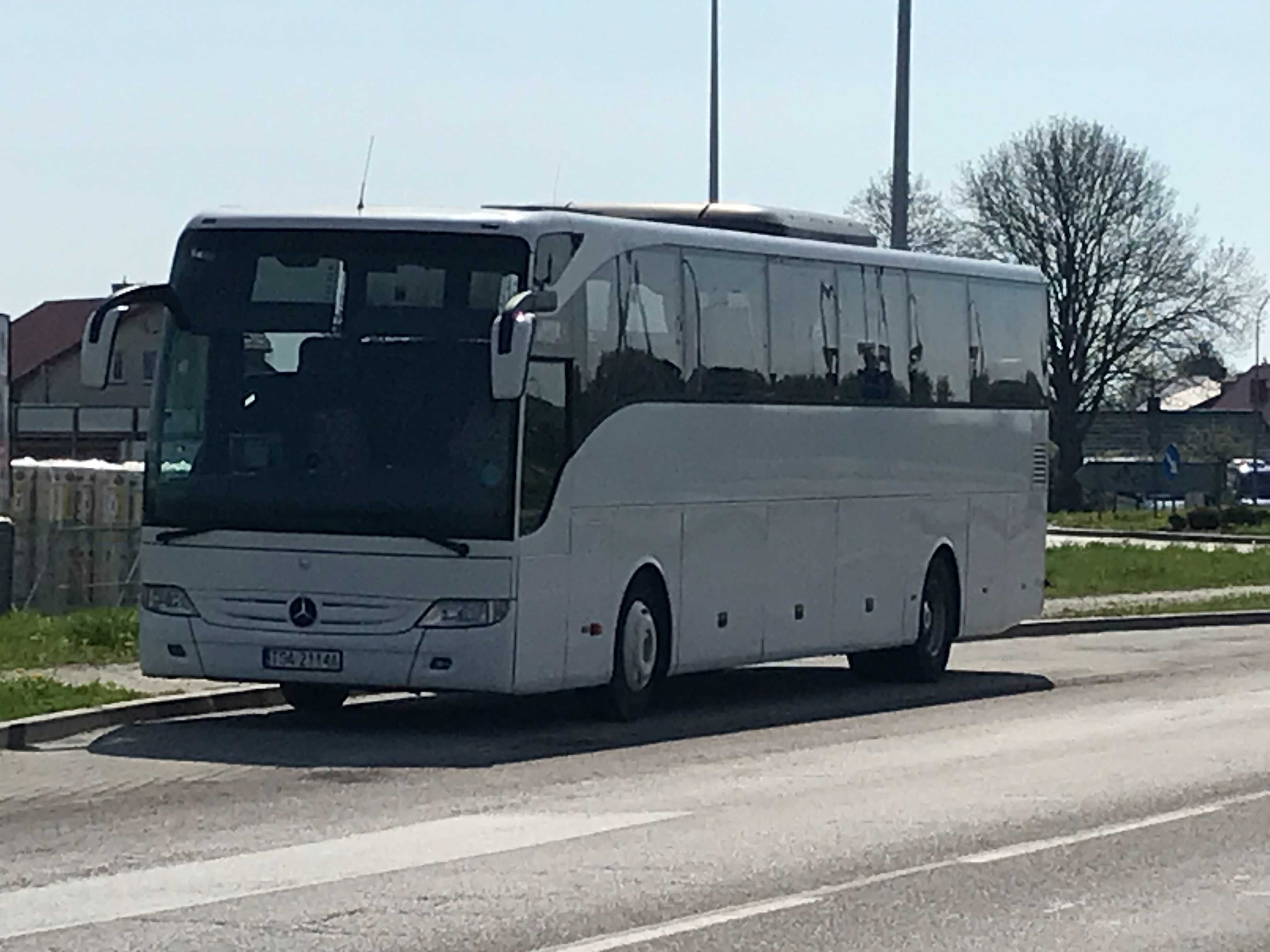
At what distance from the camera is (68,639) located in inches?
834

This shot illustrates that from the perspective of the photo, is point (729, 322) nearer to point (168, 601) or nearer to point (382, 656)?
point (382, 656)

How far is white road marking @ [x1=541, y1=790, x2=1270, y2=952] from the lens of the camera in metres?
9.19

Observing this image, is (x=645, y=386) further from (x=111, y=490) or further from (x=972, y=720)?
(x=111, y=490)

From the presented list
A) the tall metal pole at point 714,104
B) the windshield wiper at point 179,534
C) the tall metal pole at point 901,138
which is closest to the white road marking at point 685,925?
the windshield wiper at point 179,534

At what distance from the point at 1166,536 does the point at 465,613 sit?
4977 cm

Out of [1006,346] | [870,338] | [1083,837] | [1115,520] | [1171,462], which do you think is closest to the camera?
[1083,837]

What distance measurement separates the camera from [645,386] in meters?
18.0

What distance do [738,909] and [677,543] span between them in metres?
8.64

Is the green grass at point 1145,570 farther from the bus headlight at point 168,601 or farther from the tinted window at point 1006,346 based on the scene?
the bus headlight at point 168,601

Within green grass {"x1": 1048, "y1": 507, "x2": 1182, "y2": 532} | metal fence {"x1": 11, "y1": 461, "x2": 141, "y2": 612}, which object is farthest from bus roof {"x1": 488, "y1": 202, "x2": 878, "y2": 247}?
green grass {"x1": 1048, "y1": 507, "x2": 1182, "y2": 532}

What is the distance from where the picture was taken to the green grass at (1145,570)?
1499 inches

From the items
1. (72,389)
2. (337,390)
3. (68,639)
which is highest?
(72,389)

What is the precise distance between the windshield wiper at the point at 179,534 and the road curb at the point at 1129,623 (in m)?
12.7

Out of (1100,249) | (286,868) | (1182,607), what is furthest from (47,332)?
(286,868)
